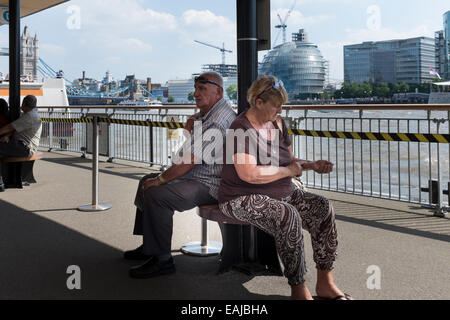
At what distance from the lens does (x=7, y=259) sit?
3.39 m

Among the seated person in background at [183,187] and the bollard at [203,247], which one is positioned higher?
the seated person in background at [183,187]

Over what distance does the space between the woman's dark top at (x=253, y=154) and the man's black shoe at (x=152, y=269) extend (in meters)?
0.65

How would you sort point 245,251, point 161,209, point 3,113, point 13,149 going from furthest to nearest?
point 3,113 < point 13,149 < point 245,251 < point 161,209

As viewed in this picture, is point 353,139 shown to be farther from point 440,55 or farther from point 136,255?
point 440,55

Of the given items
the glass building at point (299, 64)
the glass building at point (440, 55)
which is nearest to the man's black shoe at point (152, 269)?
the glass building at point (440, 55)

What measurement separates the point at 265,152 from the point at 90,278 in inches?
54.3

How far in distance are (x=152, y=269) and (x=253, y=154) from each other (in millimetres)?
1058

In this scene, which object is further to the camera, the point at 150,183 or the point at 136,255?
the point at 136,255

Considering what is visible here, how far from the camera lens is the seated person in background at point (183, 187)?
9.68ft

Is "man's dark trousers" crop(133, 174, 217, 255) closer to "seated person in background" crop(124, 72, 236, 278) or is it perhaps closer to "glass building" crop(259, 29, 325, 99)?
"seated person in background" crop(124, 72, 236, 278)

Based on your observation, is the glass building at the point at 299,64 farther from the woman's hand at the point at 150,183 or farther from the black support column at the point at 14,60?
the woman's hand at the point at 150,183

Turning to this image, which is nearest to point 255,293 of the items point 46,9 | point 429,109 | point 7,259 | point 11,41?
point 7,259

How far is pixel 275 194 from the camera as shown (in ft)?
8.84

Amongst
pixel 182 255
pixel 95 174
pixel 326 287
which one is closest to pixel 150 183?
pixel 182 255
